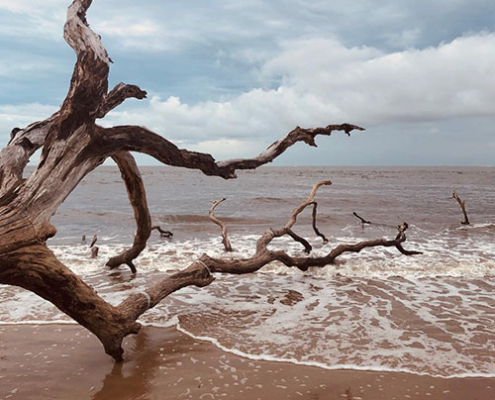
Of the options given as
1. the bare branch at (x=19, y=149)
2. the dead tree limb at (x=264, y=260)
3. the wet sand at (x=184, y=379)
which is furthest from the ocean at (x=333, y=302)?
the bare branch at (x=19, y=149)

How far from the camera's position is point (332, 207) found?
78.3ft

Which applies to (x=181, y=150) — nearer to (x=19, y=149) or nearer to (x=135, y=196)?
(x=19, y=149)

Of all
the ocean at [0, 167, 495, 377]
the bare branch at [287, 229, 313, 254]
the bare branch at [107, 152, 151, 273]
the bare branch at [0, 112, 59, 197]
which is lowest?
the ocean at [0, 167, 495, 377]

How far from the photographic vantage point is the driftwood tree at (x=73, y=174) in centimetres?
330

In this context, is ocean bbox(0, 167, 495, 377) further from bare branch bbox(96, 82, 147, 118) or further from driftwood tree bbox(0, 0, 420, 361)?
bare branch bbox(96, 82, 147, 118)

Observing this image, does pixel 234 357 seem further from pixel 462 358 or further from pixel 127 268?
pixel 127 268

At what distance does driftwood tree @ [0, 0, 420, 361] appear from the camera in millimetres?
3303

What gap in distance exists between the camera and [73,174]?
152 inches

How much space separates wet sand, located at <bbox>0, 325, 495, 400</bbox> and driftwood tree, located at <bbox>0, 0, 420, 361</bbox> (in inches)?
15.6

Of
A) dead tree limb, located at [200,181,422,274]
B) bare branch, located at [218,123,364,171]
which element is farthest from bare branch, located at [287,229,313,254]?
bare branch, located at [218,123,364,171]

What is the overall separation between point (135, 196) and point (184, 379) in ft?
10.9

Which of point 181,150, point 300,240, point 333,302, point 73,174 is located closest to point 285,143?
point 181,150

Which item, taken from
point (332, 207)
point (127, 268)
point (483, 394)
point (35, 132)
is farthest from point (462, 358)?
point (332, 207)

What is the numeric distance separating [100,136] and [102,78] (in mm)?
573
